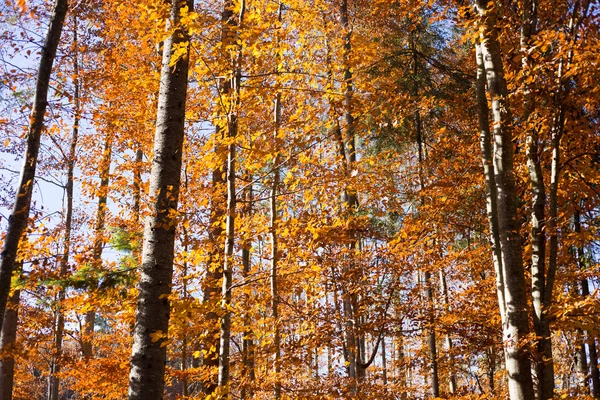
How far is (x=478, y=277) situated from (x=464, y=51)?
8170mm

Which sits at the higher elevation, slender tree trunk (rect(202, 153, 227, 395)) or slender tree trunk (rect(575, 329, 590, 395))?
slender tree trunk (rect(202, 153, 227, 395))

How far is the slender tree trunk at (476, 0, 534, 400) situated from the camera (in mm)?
4883

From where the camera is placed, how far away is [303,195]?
8719 mm

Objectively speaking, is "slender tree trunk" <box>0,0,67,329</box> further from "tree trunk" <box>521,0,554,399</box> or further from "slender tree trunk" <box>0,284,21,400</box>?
"tree trunk" <box>521,0,554,399</box>

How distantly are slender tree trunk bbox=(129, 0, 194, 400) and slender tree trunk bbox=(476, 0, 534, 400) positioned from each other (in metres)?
3.16

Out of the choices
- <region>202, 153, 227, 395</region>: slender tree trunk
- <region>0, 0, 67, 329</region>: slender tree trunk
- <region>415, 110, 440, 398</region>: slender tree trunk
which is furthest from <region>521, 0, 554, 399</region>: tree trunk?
<region>0, 0, 67, 329</region>: slender tree trunk

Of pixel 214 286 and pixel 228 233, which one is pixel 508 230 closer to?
pixel 228 233

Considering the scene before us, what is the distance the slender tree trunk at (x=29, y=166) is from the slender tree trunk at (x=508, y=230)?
4881mm

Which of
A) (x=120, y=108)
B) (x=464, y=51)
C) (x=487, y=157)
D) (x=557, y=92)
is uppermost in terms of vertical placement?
(x=464, y=51)

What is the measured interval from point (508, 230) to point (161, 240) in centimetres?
344

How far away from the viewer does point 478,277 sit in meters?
11.3

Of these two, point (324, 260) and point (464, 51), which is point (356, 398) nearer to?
point (324, 260)

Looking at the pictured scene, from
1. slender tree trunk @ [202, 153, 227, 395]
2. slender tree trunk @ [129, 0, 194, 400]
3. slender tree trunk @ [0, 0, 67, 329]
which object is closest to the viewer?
slender tree trunk @ [129, 0, 194, 400]

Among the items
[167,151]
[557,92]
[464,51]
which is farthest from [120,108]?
[464,51]
